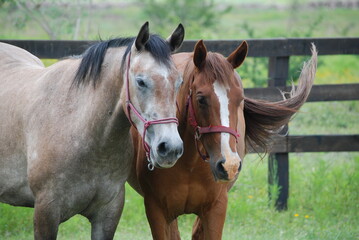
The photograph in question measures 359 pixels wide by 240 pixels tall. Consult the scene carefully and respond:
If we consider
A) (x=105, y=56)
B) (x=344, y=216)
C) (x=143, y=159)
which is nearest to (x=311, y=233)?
(x=344, y=216)

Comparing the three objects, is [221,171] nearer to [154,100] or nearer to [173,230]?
[154,100]

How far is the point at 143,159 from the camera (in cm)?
404

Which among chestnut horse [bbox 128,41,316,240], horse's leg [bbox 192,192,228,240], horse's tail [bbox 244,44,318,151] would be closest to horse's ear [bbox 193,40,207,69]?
chestnut horse [bbox 128,41,316,240]

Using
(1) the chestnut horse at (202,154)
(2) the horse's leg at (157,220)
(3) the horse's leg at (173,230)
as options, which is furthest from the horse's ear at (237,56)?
(3) the horse's leg at (173,230)

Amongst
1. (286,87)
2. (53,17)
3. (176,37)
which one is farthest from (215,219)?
(53,17)

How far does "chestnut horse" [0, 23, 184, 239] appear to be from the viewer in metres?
3.28

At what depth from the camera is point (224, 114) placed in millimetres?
3471

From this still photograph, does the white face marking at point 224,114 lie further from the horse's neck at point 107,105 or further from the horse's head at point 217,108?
the horse's neck at point 107,105

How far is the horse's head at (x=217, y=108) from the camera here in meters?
3.39

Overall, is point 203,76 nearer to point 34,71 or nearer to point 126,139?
point 126,139

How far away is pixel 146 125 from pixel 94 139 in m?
0.52

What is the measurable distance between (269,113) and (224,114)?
137 cm

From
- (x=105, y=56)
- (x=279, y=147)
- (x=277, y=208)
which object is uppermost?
(x=105, y=56)

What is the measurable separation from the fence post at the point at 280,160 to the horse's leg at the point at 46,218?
126 inches
